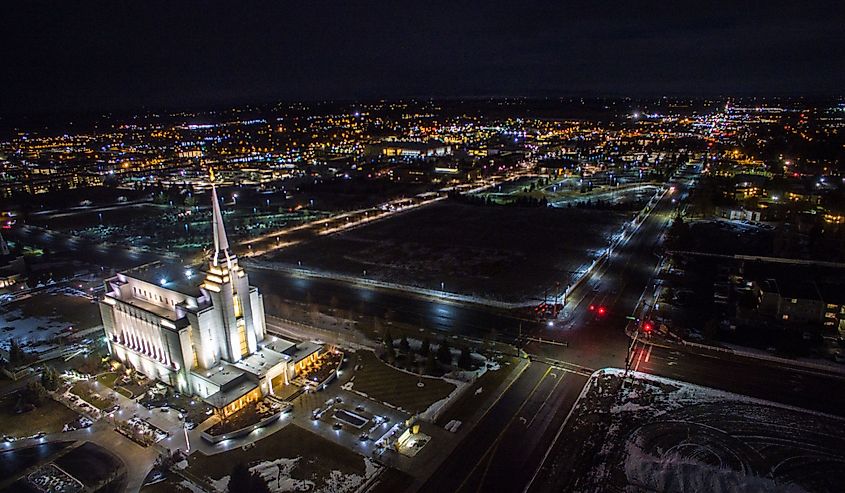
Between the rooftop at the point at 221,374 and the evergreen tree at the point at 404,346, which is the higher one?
the rooftop at the point at 221,374

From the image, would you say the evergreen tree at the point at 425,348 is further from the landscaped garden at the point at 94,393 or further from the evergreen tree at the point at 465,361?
the landscaped garden at the point at 94,393

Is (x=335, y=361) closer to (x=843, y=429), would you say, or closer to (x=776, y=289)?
(x=843, y=429)

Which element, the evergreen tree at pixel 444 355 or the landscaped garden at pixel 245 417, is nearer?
the landscaped garden at pixel 245 417

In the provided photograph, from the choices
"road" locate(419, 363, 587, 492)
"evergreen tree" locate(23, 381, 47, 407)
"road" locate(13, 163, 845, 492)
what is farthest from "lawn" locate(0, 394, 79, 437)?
"road" locate(419, 363, 587, 492)

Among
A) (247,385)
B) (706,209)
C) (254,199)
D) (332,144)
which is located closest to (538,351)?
(247,385)

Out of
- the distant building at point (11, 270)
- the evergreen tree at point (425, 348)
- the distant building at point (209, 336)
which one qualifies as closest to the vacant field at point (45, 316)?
the distant building at point (11, 270)

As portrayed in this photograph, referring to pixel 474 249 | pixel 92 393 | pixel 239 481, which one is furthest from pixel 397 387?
pixel 474 249

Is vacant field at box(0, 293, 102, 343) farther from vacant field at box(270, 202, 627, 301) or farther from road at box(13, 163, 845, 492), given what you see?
vacant field at box(270, 202, 627, 301)
